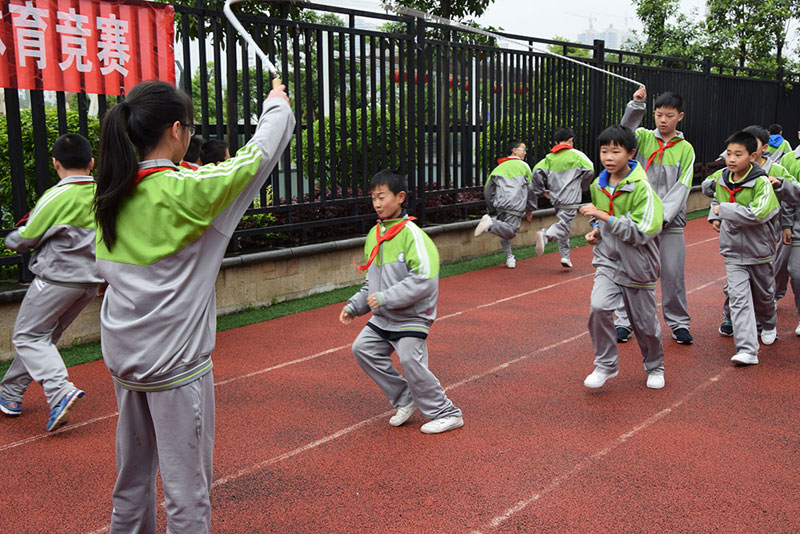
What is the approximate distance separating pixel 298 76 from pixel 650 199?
183 inches

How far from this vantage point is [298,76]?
8430mm

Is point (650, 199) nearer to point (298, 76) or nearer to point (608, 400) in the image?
point (608, 400)

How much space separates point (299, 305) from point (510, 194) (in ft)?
11.5

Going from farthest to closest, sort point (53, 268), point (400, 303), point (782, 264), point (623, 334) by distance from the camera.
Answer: point (782, 264)
point (623, 334)
point (53, 268)
point (400, 303)

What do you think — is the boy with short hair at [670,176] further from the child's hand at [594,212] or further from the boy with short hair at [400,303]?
the boy with short hair at [400,303]

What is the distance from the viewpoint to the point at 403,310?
4.46 m

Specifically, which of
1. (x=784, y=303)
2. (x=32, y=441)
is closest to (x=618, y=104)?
(x=784, y=303)

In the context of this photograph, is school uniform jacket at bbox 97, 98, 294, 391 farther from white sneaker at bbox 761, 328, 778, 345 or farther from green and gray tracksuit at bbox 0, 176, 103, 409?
white sneaker at bbox 761, 328, 778, 345

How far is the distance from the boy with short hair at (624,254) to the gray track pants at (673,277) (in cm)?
110

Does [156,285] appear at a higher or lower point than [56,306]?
higher

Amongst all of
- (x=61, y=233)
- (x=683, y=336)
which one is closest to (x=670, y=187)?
(x=683, y=336)

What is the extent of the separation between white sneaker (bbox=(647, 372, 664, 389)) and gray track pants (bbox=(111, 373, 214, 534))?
3.63 meters

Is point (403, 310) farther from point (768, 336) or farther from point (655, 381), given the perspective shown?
point (768, 336)

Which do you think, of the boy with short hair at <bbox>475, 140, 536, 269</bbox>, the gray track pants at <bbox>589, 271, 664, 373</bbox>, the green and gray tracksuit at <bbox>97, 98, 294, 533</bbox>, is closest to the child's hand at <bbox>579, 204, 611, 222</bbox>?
the gray track pants at <bbox>589, 271, 664, 373</bbox>
